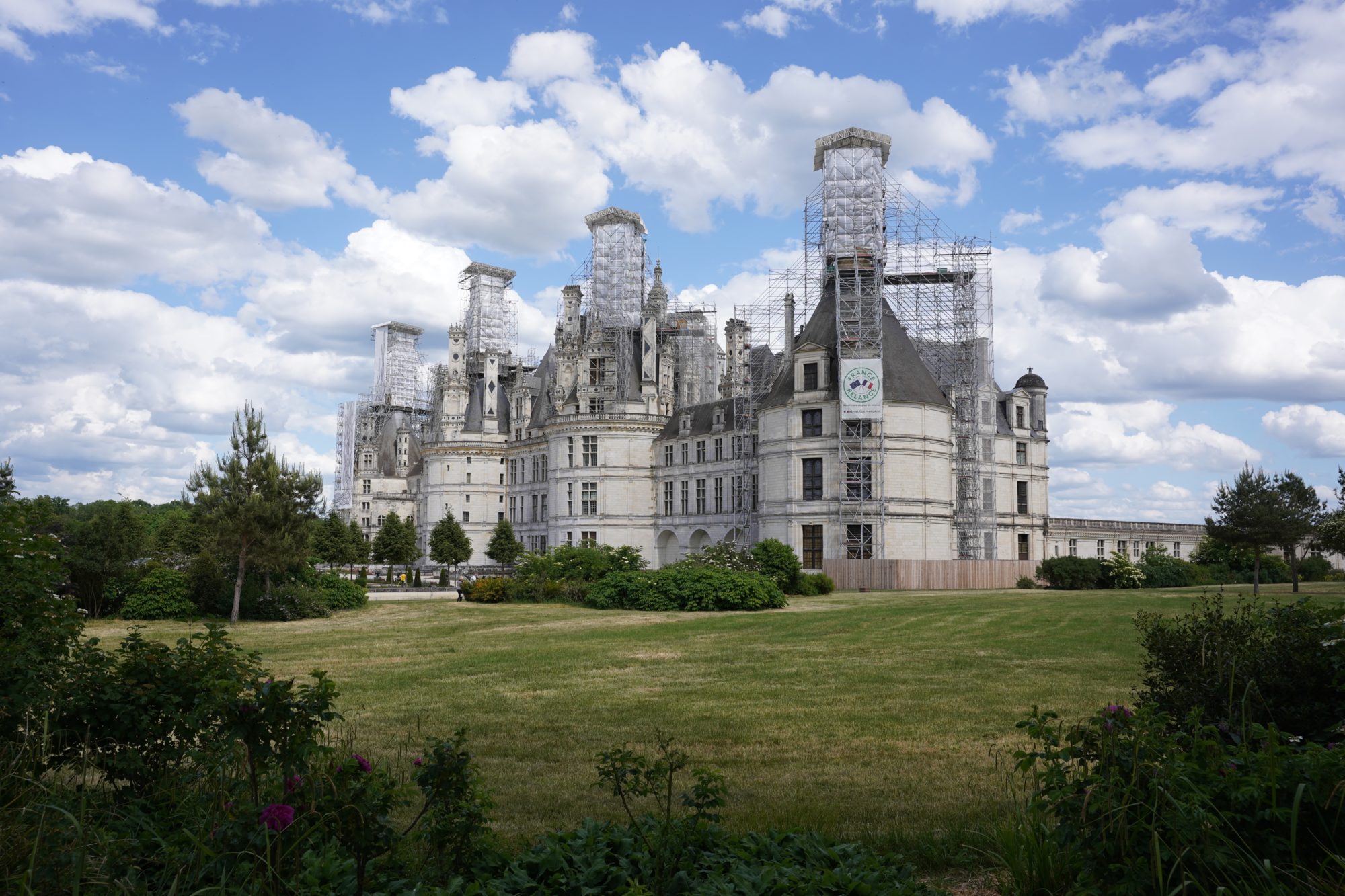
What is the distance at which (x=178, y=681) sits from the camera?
7.31m

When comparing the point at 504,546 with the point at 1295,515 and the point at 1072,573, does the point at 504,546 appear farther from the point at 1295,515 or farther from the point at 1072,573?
the point at 1295,515

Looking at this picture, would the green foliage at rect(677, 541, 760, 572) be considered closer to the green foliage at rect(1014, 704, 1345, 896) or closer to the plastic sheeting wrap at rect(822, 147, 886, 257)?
the plastic sheeting wrap at rect(822, 147, 886, 257)

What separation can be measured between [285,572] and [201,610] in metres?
2.91

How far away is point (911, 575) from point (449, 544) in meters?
32.1

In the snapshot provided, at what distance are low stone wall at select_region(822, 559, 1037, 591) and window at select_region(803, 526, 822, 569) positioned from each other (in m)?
2.68

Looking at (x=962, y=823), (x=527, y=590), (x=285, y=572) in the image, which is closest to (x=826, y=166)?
(x=527, y=590)

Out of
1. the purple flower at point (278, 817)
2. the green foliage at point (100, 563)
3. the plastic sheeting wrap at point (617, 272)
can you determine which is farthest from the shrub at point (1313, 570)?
the purple flower at point (278, 817)

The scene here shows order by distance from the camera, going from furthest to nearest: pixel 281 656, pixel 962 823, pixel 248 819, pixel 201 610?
1. pixel 201 610
2. pixel 281 656
3. pixel 962 823
4. pixel 248 819

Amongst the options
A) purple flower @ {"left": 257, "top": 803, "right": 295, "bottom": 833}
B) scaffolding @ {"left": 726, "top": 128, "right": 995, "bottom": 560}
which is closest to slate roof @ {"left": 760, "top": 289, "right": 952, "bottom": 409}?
scaffolding @ {"left": 726, "top": 128, "right": 995, "bottom": 560}

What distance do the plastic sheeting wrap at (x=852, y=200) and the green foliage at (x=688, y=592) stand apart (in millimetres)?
25014

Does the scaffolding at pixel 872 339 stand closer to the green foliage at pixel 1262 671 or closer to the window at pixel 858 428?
the window at pixel 858 428

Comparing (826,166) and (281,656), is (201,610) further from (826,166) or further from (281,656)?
(826,166)

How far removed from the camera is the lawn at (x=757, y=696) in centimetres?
875

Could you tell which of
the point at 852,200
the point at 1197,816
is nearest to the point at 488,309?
the point at 852,200
